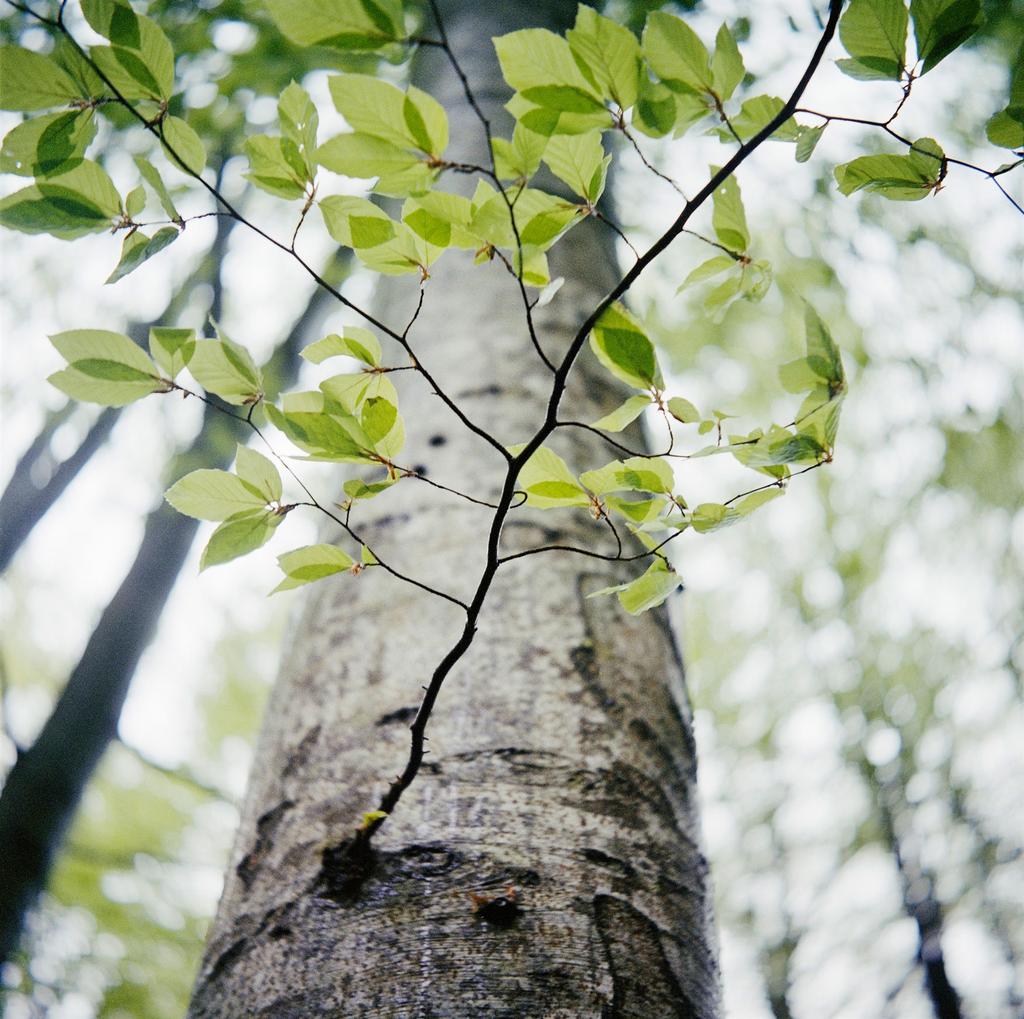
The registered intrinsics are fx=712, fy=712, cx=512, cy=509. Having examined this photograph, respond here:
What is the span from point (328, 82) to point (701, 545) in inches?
135

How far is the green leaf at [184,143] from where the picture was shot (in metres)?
0.48

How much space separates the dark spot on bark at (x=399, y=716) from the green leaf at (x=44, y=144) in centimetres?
51

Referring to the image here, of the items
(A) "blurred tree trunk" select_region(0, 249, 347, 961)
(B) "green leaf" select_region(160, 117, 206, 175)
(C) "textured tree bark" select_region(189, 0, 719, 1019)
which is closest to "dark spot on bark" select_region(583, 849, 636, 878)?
(C) "textured tree bark" select_region(189, 0, 719, 1019)

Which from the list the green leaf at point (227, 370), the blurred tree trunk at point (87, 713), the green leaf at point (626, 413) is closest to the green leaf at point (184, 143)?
the green leaf at point (227, 370)

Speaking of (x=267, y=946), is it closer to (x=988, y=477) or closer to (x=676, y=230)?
(x=676, y=230)

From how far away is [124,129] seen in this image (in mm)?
2127

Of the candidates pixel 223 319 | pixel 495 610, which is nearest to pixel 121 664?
pixel 223 319

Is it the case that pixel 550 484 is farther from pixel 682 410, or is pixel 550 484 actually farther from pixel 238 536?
pixel 238 536

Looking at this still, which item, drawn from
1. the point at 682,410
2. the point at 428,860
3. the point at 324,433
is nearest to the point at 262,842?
the point at 428,860

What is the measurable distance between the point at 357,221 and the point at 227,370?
0.45ft

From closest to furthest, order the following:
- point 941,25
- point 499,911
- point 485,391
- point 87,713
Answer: point 941,25, point 499,911, point 485,391, point 87,713

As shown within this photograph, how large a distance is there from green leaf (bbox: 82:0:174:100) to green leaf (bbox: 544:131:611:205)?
0.85 feet

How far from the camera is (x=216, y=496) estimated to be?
1.65 ft

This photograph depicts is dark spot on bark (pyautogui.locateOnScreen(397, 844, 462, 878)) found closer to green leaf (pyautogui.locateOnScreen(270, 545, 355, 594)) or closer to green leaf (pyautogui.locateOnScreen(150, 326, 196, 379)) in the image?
green leaf (pyautogui.locateOnScreen(270, 545, 355, 594))
